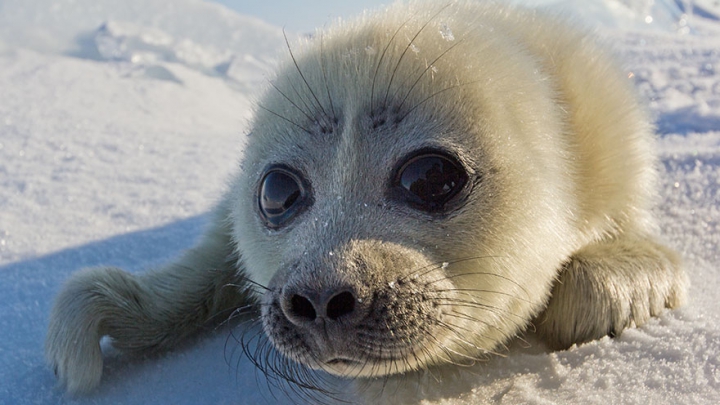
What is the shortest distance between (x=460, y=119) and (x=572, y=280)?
60cm

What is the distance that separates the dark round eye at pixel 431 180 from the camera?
60.9 inches

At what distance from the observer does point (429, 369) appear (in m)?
1.66

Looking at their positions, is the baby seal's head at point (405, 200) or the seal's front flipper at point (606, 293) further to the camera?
the seal's front flipper at point (606, 293)

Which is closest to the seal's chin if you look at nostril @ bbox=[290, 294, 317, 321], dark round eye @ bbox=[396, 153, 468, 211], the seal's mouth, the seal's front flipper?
the seal's mouth

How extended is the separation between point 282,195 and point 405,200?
0.34 meters

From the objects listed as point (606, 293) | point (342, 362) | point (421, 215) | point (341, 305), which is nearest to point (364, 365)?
point (342, 362)

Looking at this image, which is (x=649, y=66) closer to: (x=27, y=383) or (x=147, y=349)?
(x=147, y=349)

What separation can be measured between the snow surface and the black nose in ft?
1.13

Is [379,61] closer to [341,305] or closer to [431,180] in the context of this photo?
[431,180]

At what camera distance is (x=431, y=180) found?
1.55 meters

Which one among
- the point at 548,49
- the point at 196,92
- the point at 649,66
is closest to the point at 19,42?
the point at 196,92

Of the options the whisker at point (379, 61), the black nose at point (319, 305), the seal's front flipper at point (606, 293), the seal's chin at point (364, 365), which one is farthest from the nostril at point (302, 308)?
the seal's front flipper at point (606, 293)

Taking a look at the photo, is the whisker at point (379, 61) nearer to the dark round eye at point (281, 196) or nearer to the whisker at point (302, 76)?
the whisker at point (302, 76)

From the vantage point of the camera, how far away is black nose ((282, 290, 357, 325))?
Result: 51.1 inches
